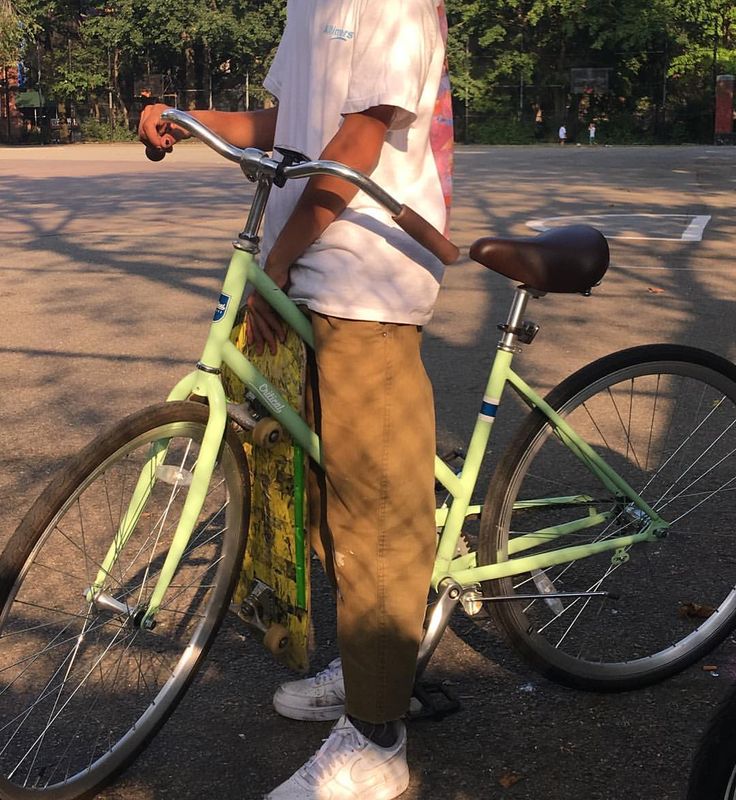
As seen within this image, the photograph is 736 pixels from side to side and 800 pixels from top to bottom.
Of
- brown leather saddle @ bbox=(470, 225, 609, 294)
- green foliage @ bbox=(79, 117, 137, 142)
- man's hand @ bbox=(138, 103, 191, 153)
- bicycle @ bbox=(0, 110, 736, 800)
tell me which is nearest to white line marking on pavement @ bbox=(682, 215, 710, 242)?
bicycle @ bbox=(0, 110, 736, 800)

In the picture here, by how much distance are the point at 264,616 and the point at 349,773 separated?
15.3 inches

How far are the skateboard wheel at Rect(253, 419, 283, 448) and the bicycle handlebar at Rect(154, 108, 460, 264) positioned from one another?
485mm

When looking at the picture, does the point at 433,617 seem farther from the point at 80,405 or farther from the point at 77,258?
the point at 77,258

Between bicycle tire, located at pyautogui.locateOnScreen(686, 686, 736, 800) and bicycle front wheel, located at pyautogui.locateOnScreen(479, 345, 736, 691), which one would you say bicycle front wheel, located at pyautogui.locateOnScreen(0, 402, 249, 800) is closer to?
bicycle front wheel, located at pyautogui.locateOnScreen(479, 345, 736, 691)

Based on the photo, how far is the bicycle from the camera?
2221 millimetres

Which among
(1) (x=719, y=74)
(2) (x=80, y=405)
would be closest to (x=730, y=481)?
(2) (x=80, y=405)

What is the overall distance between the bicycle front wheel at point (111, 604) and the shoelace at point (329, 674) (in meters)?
0.29

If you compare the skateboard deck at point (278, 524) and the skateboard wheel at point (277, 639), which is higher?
the skateboard deck at point (278, 524)

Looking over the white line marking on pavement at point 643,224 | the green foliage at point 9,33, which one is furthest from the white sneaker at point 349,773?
the green foliage at point 9,33

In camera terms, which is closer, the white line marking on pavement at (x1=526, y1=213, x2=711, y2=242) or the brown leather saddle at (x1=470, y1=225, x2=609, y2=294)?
the brown leather saddle at (x1=470, y1=225, x2=609, y2=294)

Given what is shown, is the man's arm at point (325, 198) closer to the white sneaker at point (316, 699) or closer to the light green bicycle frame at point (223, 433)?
the light green bicycle frame at point (223, 433)

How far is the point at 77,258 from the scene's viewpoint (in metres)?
9.54

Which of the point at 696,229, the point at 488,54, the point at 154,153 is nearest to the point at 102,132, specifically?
the point at 488,54

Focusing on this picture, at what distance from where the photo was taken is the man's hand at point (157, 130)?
225 cm
